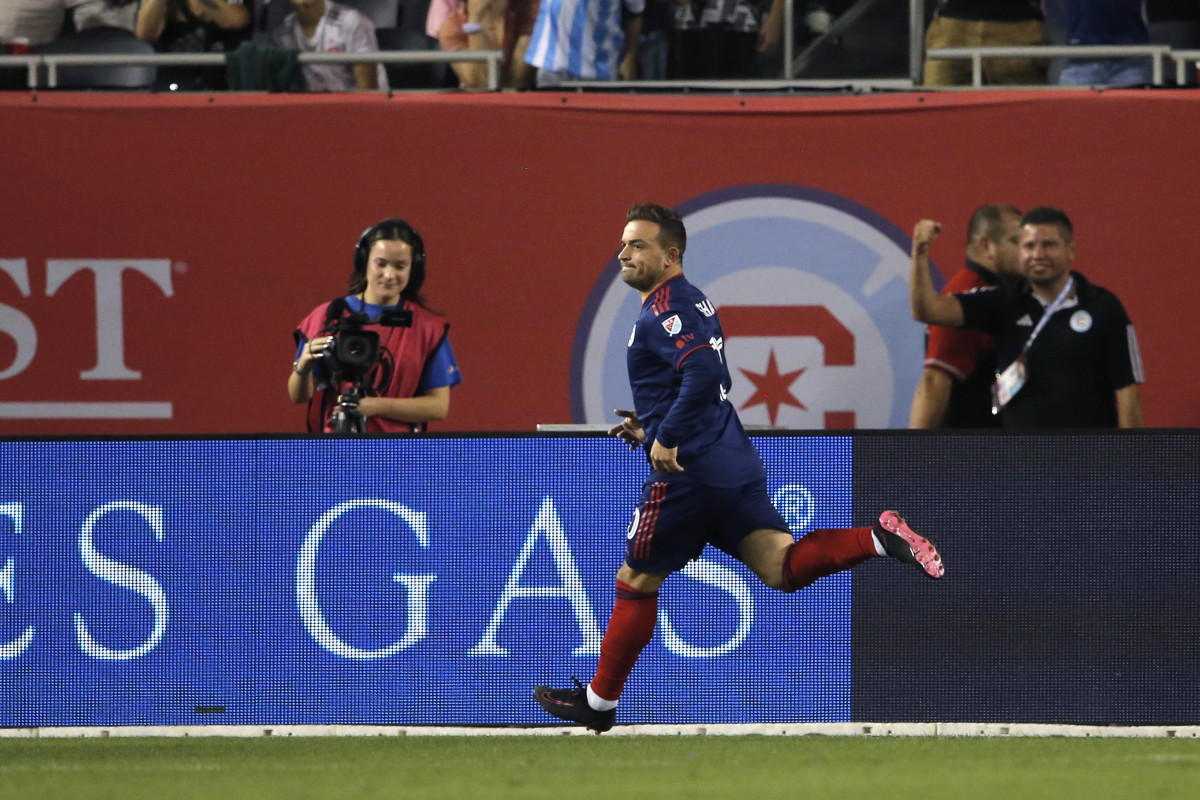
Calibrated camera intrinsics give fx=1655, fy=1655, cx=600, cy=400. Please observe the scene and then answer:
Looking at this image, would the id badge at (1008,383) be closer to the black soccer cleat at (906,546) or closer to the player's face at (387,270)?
the black soccer cleat at (906,546)

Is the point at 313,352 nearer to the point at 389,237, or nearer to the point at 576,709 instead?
the point at 389,237

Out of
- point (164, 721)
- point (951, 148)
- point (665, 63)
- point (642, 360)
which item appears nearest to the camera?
point (642, 360)

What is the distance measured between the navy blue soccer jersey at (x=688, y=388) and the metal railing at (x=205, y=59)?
3.15 m

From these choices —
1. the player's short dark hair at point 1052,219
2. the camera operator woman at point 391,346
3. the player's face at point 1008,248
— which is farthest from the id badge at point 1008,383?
the camera operator woman at point 391,346

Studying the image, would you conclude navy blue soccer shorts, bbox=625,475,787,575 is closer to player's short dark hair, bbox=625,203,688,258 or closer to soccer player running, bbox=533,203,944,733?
soccer player running, bbox=533,203,944,733

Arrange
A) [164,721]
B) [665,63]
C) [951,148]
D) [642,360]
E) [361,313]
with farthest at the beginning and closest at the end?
[665,63] < [951,148] < [361,313] < [164,721] < [642,360]

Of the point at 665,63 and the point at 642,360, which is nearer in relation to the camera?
the point at 642,360

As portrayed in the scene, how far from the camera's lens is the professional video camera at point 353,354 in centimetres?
632

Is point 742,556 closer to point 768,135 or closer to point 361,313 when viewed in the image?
point 361,313

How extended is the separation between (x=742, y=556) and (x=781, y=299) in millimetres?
2875

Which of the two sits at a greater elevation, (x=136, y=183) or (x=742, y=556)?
(x=136, y=183)

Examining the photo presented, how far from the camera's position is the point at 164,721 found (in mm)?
Result: 5938

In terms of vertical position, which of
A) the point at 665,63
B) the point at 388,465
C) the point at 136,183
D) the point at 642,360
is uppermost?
the point at 665,63

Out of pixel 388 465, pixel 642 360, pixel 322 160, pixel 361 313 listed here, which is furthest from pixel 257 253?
pixel 642 360
